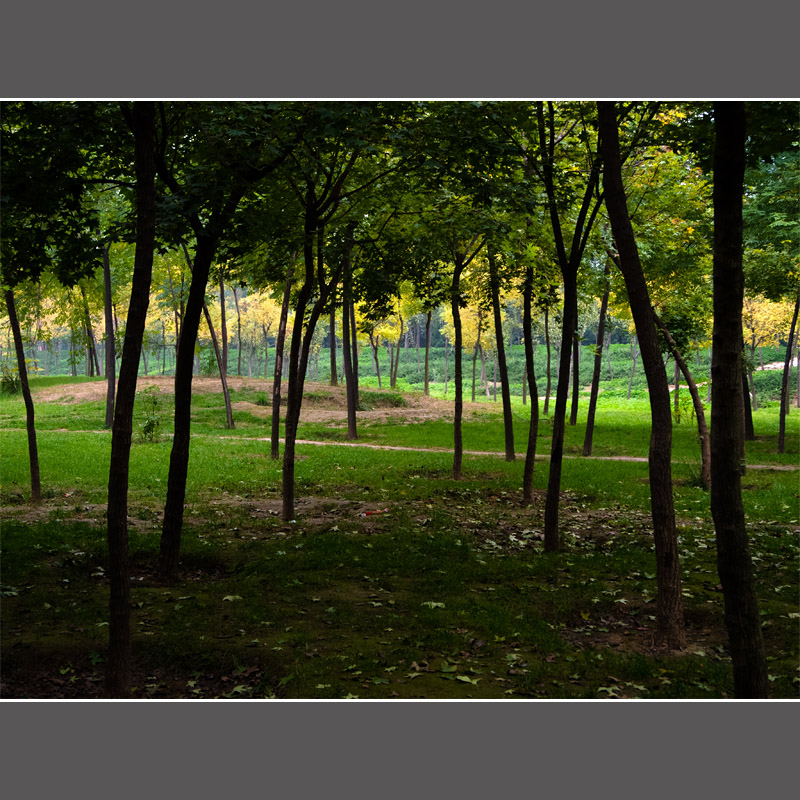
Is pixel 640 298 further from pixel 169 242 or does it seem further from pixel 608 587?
pixel 169 242

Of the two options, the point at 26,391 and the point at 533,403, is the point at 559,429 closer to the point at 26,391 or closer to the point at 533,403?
the point at 533,403

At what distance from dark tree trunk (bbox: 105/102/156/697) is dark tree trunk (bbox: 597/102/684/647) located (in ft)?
13.7

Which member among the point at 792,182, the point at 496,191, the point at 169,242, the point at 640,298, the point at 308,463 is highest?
the point at 792,182

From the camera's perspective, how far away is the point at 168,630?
6820 mm

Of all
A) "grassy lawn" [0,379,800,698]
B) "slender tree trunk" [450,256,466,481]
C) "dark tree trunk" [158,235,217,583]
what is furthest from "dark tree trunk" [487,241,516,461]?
"dark tree trunk" [158,235,217,583]

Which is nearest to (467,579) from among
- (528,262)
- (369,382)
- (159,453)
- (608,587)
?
(608,587)

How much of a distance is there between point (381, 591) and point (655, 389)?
4197 millimetres

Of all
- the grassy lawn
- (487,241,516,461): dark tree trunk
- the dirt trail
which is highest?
(487,241,516,461): dark tree trunk

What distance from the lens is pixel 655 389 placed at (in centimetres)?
662

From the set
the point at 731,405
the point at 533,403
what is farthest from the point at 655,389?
the point at 533,403

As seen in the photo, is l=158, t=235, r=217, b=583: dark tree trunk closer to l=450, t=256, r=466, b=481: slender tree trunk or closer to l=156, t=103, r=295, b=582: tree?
l=156, t=103, r=295, b=582: tree

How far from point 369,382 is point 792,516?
6233 centimetres

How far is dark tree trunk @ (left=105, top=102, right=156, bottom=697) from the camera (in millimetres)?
4988

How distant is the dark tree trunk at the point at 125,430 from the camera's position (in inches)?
196
